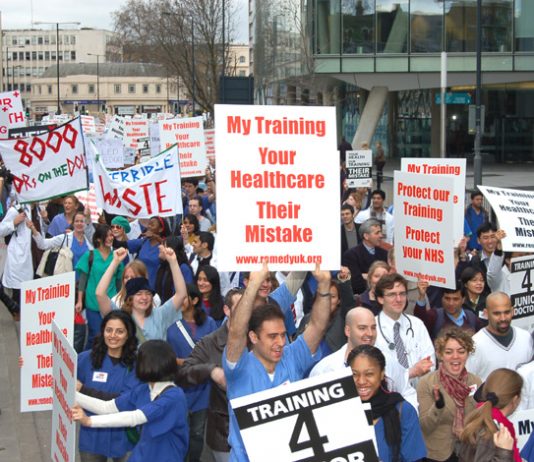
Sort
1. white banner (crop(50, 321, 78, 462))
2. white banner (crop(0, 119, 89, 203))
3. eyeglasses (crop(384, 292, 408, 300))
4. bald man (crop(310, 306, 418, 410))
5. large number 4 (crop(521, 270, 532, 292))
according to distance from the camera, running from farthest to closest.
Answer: white banner (crop(0, 119, 89, 203)), large number 4 (crop(521, 270, 532, 292)), eyeglasses (crop(384, 292, 408, 300)), bald man (crop(310, 306, 418, 410)), white banner (crop(50, 321, 78, 462))

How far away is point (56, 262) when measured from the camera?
33.9 feet

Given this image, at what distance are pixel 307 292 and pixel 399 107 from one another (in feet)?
144

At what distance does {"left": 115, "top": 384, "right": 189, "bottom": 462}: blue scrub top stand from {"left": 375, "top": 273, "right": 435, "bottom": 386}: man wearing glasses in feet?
4.26

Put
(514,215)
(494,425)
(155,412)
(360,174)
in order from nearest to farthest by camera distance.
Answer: (494,425) → (155,412) → (514,215) → (360,174)

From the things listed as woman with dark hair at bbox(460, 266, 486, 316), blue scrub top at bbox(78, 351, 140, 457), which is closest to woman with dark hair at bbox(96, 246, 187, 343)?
blue scrub top at bbox(78, 351, 140, 457)

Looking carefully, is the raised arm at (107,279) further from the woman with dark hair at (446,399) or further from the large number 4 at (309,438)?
the large number 4 at (309,438)

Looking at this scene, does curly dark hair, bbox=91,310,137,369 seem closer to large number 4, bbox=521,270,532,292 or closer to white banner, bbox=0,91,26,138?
large number 4, bbox=521,270,532,292

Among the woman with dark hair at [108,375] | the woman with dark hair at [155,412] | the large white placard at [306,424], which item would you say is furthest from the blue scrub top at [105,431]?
the large white placard at [306,424]

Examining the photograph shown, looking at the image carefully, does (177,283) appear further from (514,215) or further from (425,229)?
(514,215)

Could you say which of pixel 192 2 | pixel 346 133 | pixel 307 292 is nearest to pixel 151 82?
pixel 192 2

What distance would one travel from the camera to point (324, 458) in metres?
4.25

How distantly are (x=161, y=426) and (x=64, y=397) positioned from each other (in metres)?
0.67

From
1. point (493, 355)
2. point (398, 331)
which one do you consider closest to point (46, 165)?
point (398, 331)

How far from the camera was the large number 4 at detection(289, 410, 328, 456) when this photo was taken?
4.23 metres
